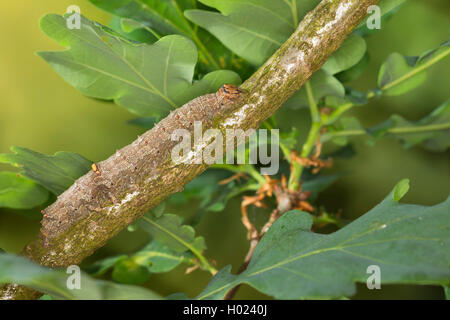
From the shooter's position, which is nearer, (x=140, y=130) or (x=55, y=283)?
(x=55, y=283)

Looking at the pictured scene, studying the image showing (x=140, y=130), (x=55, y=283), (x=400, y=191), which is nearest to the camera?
(x=55, y=283)

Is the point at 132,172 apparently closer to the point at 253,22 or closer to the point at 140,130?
the point at 253,22

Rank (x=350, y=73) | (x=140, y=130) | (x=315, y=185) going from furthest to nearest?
(x=140, y=130)
(x=315, y=185)
(x=350, y=73)

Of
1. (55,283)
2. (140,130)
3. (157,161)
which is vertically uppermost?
(140,130)

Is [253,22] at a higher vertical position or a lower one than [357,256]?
higher

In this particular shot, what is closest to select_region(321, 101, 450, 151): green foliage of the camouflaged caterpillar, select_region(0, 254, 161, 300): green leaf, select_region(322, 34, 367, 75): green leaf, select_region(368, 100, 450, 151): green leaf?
select_region(368, 100, 450, 151): green leaf

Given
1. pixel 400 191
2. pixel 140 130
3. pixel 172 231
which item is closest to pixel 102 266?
pixel 172 231

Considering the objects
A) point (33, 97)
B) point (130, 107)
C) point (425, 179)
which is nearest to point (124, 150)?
point (130, 107)
